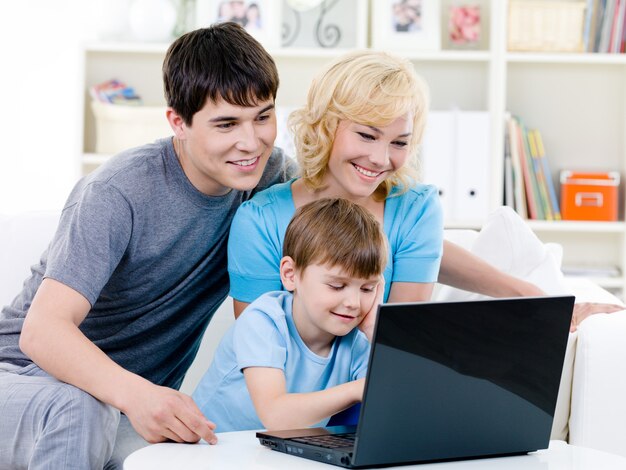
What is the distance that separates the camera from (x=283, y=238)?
5.77 ft

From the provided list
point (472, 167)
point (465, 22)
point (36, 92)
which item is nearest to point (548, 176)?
point (472, 167)

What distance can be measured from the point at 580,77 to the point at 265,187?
2.24 meters

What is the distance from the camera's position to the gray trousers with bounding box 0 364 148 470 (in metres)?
1.40

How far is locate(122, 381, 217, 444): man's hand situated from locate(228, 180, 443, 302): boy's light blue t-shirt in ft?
1.37

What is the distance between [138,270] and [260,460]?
2.07 feet

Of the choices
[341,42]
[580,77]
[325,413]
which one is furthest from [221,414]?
[580,77]

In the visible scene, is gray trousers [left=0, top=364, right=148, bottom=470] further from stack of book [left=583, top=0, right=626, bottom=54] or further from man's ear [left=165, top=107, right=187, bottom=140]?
stack of book [left=583, top=0, right=626, bottom=54]

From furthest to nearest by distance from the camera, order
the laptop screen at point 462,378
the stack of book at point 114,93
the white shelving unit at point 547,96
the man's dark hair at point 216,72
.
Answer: the white shelving unit at point 547,96 < the stack of book at point 114,93 < the man's dark hair at point 216,72 < the laptop screen at point 462,378

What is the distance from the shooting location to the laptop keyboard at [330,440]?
3.89 ft

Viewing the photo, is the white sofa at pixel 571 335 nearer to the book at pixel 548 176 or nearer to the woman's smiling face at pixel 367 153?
the woman's smiling face at pixel 367 153

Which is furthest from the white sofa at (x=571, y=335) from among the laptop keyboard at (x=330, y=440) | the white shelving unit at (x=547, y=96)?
the white shelving unit at (x=547, y=96)

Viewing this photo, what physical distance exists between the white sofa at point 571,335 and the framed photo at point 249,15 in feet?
5.14

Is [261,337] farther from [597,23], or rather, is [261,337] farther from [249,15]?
[597,23]

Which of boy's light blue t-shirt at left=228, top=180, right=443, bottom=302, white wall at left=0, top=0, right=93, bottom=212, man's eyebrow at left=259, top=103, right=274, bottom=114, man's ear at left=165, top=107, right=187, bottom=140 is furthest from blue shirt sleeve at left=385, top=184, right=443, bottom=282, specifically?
white wall at left=0, top=0, right=93, bottom=212
